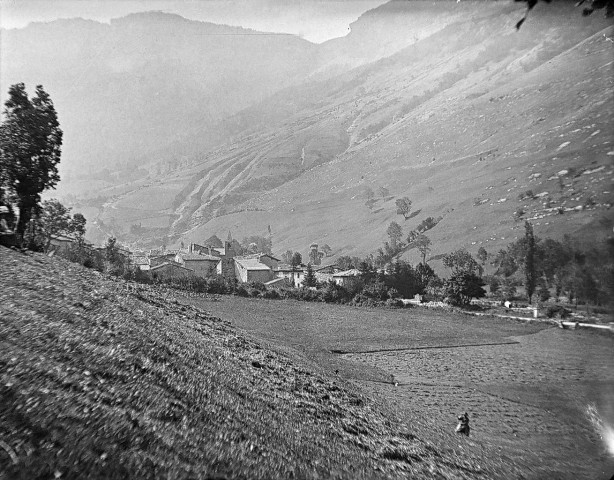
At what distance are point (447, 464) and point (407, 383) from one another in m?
11.1

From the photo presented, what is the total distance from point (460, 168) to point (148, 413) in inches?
3551

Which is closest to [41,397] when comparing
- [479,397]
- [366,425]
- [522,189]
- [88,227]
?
[366,425]

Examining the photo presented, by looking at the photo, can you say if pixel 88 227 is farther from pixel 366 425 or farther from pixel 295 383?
pixel 366 425

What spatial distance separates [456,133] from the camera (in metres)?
111

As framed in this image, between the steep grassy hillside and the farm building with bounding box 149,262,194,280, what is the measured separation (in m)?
3.20

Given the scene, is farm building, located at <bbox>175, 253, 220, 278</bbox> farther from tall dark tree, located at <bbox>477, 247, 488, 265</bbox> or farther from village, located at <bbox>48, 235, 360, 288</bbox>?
tall dark tree, located at <bbox>477, 247, 488, 265</bbox>

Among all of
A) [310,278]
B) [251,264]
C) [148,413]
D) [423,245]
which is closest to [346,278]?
[310,278]

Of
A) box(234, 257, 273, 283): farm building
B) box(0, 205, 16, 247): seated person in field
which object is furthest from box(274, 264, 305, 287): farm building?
box(0, 205, 16, 247): seated person in field

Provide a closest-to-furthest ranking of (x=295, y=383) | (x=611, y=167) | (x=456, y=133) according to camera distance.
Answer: (x=611, y=167) → (x=295, y=383) → (x=456, y=133)

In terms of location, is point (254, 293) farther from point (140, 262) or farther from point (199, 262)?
point (140, 262)

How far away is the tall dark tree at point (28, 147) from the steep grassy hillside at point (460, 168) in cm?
1253

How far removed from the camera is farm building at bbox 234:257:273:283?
126 ft

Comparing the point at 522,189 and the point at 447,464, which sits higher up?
the point at 522,189

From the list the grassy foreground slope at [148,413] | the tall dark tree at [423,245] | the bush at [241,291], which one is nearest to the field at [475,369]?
the grassy foreground slope at [148,413]
